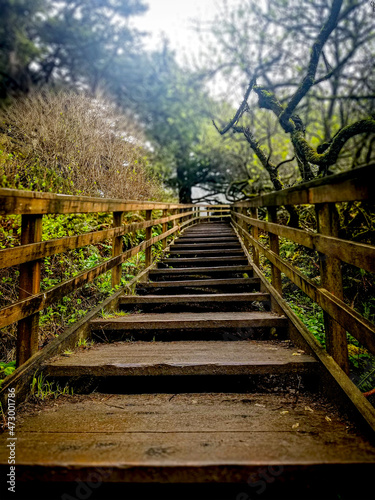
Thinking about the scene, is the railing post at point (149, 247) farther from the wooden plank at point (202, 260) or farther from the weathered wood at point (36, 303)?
the weathered wood at point (36, 303)

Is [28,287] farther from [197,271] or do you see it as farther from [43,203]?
[197,271]

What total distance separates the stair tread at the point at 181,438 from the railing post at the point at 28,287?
0.41m

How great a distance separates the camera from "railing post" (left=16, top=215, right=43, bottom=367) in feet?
5.97

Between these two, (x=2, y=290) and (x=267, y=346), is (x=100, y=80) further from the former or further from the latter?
(x=267, y=346)

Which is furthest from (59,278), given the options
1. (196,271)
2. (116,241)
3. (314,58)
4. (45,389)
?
(314,58)

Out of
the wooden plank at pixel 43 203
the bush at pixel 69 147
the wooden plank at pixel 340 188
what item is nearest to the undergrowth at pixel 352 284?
the wooden plank at pixel 340 188

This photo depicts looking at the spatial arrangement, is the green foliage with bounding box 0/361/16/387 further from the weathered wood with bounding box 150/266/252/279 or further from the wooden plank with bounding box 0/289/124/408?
the weathered wood with bounding box 150/266/252/279

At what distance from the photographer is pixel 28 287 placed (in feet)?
6.13

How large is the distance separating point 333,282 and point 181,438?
3.78 feet

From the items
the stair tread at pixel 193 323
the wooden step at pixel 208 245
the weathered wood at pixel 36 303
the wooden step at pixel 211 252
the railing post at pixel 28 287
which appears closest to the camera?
the weathered wood at pixel 36 303

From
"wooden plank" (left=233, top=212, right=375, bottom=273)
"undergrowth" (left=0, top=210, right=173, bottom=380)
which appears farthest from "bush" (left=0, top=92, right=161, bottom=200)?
"wooden plank" (left=233, top=212, right=375, bottom=273)

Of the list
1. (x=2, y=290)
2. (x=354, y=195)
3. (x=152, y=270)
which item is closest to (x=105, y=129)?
(x=152, y=270)

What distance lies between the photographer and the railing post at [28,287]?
182cm

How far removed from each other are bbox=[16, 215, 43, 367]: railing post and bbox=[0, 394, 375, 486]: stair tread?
41 cm
